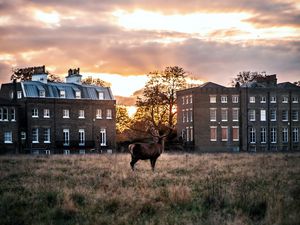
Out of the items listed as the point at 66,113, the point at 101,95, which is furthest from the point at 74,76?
the point at 66,113

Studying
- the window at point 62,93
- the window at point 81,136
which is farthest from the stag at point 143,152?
the window at point 62,93

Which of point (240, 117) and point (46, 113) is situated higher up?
point (46, 113)

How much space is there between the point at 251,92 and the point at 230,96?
3.68 meters

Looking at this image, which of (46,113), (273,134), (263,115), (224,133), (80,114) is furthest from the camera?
(273,134)

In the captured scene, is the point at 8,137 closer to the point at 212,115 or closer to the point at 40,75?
the point at 40,75

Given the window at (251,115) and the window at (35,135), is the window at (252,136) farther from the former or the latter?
the window at (35,135)

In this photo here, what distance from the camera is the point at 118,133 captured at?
90.4 meters

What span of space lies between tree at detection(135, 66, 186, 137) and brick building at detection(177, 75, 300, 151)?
312 centimetres

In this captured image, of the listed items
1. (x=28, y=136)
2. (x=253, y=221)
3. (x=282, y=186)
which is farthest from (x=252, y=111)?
(x=253, y=221)

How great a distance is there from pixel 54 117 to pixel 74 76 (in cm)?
1012

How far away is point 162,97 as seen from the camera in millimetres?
78188

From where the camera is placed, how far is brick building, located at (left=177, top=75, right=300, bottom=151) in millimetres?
72125

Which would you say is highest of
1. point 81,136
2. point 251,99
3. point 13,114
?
point 251,99

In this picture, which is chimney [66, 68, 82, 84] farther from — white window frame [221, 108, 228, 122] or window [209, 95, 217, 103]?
white window frame [221, 108, 228, 122]
